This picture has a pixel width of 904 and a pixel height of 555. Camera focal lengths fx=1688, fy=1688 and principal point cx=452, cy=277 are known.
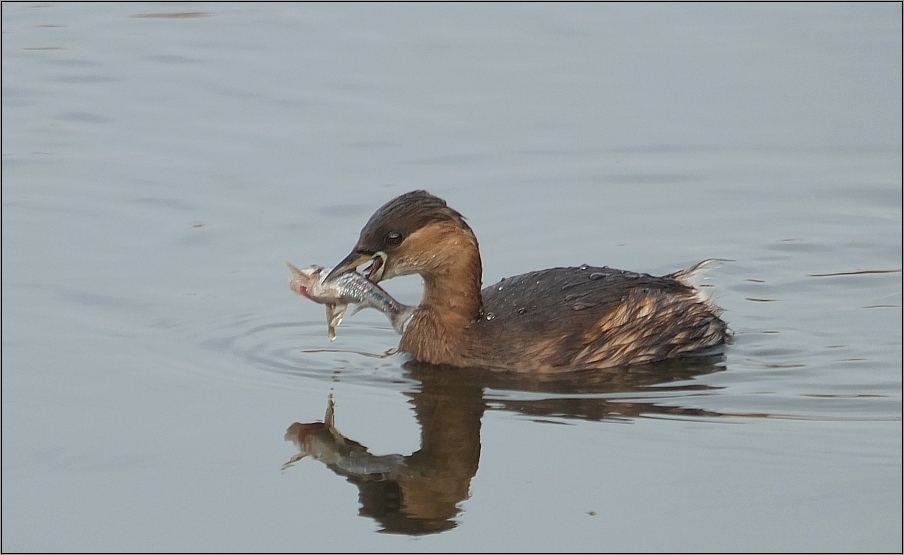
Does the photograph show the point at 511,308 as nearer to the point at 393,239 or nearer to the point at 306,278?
the point at 393,239

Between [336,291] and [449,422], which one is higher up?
[336,291]

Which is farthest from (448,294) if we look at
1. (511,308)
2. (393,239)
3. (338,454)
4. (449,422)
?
(338,454)

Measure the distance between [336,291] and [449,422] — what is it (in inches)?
45.9

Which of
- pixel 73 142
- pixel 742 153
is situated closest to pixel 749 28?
pixel 742 153

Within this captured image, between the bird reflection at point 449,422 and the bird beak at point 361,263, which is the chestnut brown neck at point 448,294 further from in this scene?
the bird beak at point 361,263

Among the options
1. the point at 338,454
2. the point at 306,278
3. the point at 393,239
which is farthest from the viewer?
the point at 306,278

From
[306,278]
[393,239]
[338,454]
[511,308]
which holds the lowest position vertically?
[338,454]

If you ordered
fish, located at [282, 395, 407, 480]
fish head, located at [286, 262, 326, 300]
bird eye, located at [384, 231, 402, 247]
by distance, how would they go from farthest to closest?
fish head, located at [286, 262, 326, 300], bird eye, located at [384, 231, 402, 247], fish, located at [282, 395, 407, 480]

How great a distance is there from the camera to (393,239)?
895cm

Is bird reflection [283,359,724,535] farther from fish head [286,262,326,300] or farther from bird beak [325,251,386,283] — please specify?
fish head [286,262,326,300]

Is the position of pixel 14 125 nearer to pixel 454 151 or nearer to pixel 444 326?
pixel 454 151

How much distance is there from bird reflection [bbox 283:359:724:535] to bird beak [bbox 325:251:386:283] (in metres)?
0.57

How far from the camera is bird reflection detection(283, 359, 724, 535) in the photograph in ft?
23.8

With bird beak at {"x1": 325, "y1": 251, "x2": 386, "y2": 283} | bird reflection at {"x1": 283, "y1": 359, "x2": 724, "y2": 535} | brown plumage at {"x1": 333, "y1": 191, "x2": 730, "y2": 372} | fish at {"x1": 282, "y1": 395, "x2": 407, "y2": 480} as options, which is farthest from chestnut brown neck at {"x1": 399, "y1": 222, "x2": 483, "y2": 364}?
fish at {"x1": 282, "y1": 395, "x2": 407, "y2": 480}
